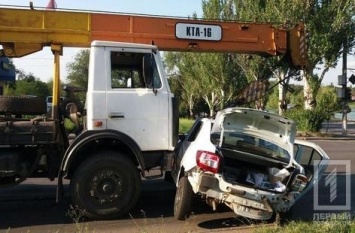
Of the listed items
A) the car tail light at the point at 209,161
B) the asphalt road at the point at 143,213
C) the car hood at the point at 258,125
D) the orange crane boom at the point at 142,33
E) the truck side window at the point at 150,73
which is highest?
the orange crane boom at the point at 142,33

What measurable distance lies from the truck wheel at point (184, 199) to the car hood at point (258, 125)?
928mm

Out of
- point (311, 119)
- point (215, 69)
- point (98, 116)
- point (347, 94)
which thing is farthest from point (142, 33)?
point (215, 69)

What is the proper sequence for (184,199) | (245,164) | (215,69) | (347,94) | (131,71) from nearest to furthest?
(184,199) < (131,71) < (245,164) < (347,94) < (215,69)

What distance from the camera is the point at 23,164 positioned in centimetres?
693

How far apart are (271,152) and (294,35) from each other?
7.49ft

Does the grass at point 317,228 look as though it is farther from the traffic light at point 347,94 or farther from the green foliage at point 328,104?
the green foliage at point 328,104

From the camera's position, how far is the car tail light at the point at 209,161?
20.6 ft

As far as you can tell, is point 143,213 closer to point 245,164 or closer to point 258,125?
point 245,164

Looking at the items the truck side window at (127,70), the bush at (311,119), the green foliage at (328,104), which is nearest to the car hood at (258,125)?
the truck side window at (127,70)

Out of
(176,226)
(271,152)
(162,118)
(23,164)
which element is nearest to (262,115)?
(271,152)

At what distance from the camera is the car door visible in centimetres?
724

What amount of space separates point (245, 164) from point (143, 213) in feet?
5.76

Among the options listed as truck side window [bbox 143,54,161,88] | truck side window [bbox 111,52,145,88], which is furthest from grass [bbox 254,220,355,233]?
truck side window [bbox 111,52,145,88]

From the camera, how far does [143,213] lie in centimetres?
730
